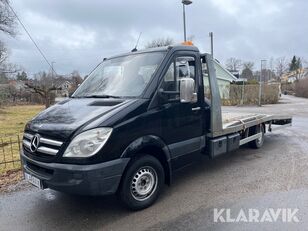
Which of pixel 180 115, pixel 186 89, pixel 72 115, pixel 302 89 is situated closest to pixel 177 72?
pixel 186 89

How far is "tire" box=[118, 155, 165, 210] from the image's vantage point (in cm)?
406

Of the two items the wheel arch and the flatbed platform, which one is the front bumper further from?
the flatbed platform

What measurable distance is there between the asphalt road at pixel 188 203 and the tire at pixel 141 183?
0.15 m

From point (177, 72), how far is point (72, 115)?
178 cm

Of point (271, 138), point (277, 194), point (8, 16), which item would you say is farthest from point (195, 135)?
point (8, 16)

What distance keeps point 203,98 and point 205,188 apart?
1.56 metres

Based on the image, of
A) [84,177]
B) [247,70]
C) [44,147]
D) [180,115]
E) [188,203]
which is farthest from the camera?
[247,70]

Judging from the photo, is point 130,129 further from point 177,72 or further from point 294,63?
point 294,63

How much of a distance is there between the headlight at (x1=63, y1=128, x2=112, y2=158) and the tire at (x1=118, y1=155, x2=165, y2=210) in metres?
0.63

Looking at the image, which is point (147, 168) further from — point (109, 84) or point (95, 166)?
point (109, 84)

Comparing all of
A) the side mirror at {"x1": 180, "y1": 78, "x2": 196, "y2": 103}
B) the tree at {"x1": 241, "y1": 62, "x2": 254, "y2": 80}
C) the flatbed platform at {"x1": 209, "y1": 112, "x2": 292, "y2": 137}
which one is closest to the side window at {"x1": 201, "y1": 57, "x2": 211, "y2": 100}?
the flatbed platform at {"x1": 209, "y1": 112, "x2": 292, "y2": 137}

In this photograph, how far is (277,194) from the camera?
15.5ft

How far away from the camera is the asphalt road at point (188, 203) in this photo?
3.86 metres

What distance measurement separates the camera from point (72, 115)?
409 centimetres
